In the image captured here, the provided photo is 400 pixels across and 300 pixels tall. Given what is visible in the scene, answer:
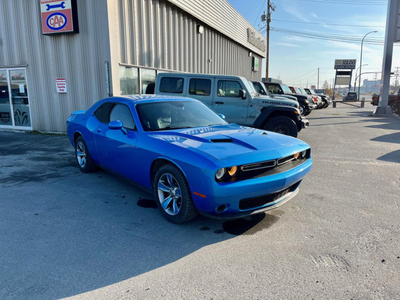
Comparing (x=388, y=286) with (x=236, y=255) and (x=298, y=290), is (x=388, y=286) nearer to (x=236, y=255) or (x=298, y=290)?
(x=298, y=290)

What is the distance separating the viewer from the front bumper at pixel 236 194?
2.94m

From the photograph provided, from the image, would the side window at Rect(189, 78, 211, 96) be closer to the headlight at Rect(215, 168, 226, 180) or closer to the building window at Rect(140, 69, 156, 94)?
the building window at Rect(140, 69, 156, 94)

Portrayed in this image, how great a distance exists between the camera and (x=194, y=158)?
309 cm

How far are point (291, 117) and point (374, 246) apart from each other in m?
5.94

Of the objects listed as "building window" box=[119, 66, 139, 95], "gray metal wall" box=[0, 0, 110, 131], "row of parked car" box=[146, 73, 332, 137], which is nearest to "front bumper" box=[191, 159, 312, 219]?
"row of parked car" box=[146, 73, 332, 137]

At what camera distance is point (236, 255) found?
9.44ft

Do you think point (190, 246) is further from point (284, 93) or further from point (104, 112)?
point (284, 93)

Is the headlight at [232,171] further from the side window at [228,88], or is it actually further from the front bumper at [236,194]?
the side window at [228,88]

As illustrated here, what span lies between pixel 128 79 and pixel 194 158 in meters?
8.23

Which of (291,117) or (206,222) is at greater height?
(291,117)

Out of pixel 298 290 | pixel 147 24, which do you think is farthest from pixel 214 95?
pixel 298 290

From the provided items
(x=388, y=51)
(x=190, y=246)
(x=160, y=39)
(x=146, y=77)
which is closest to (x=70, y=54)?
(x=146, y=77)

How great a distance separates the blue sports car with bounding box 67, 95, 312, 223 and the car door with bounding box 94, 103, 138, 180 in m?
0.01

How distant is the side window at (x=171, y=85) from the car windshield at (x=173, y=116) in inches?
153
